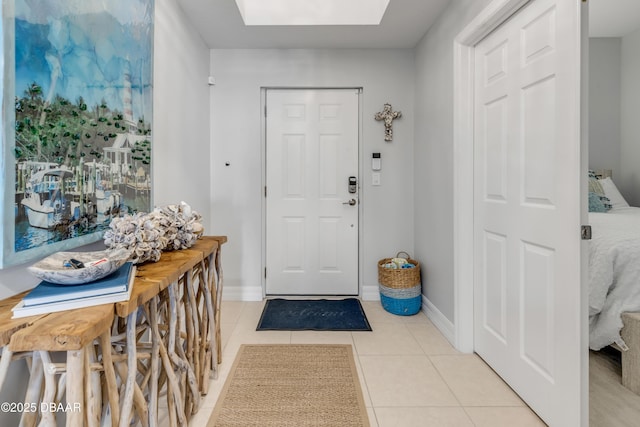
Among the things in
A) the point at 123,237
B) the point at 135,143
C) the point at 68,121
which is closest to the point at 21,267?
the point at 123,237

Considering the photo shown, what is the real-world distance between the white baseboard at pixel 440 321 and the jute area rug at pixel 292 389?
27.9 inches

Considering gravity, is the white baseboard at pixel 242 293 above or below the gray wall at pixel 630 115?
below

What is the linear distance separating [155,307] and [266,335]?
1.33 metres

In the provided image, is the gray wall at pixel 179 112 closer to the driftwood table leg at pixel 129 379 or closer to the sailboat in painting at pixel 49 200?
the sailboat in painting at pixel 49 200

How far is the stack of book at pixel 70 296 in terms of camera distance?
77 cm

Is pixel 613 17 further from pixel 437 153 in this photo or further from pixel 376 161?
pixel 376 161

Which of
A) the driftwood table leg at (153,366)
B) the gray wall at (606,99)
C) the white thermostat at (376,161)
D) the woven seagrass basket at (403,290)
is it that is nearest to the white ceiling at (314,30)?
the white thermostat at (376,161)

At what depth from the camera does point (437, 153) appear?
244 centimetres

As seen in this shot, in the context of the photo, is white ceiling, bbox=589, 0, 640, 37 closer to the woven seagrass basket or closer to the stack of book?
the woven seagrass basket

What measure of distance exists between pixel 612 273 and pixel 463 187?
0.85 m

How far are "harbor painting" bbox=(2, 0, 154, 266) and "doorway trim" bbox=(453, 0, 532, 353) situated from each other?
1.86 meters

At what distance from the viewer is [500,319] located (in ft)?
5.90

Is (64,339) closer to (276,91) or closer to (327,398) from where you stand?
(327,398)

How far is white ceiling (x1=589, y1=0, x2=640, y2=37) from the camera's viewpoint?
4.20 ft
